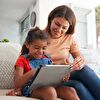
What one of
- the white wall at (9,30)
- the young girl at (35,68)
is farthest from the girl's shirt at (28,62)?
the white wall at (9,30)

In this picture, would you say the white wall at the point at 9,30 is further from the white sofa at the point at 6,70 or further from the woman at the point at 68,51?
the woman at the point at 68,51

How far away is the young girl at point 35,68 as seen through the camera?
3.41ft

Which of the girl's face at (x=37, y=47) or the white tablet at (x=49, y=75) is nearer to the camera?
the white tablet at (x=49, y=75)

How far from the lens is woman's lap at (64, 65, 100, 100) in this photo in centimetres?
127

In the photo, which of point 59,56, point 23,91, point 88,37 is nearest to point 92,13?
point 88,37

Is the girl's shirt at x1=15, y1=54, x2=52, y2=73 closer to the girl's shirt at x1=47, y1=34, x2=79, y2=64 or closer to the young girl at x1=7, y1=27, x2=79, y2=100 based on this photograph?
the young girl at x1=7, y1=27, x2=79, y2=100

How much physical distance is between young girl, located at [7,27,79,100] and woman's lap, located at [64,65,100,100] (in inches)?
7.5

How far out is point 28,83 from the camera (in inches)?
42.8

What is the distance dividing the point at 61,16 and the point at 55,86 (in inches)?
16.0

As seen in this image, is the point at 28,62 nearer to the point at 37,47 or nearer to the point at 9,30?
the point at 37,47

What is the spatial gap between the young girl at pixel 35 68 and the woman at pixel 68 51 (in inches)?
5.8

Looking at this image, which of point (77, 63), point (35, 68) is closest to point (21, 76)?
point (35, 68)

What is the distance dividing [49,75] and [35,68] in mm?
126

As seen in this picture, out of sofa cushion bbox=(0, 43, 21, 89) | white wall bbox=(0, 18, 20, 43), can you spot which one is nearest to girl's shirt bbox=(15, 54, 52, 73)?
sofa cushion bbox=(0, 43, 21, 89)
